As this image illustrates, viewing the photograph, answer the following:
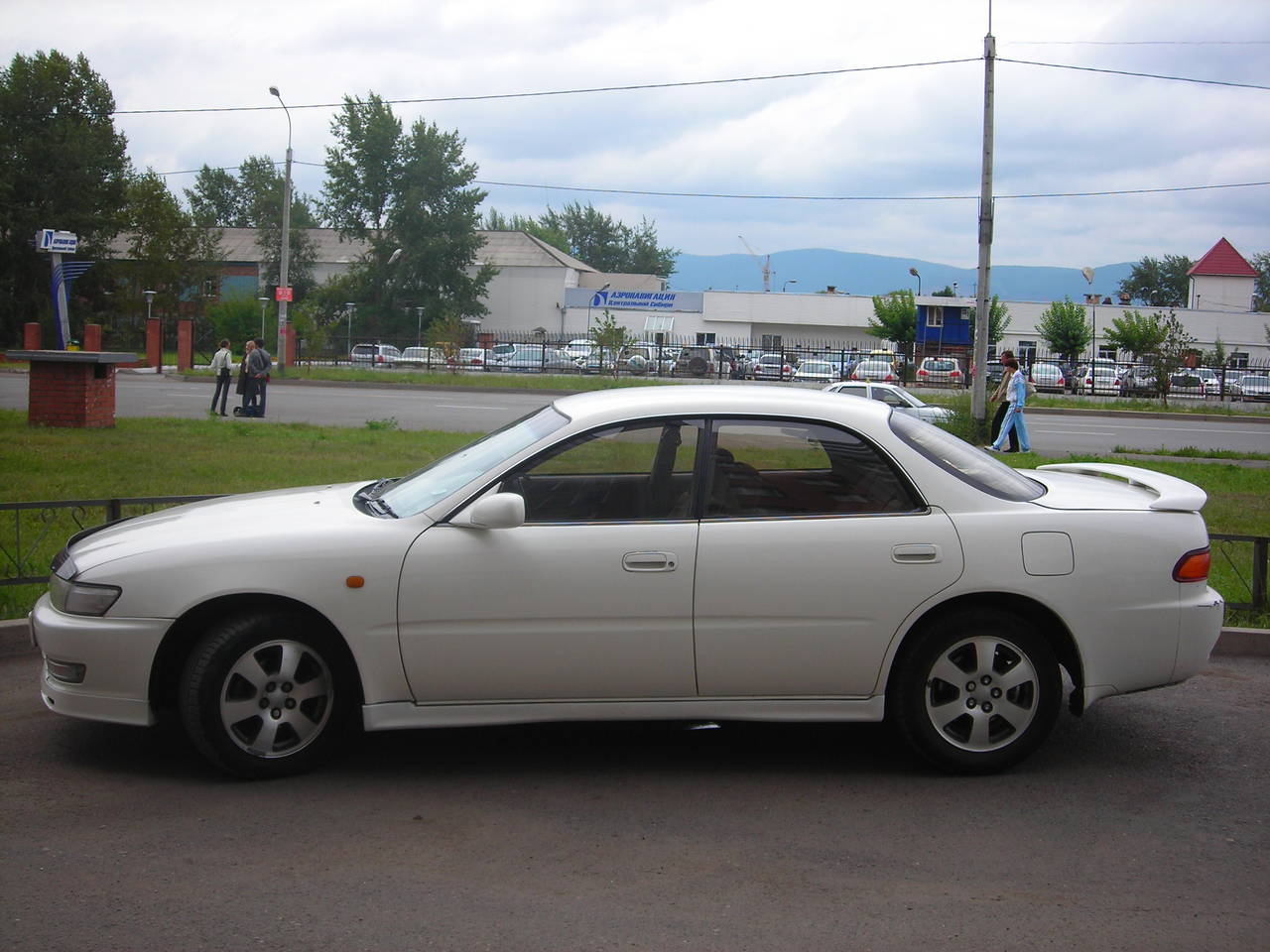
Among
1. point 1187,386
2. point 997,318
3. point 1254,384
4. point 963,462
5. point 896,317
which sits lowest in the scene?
point 963,462

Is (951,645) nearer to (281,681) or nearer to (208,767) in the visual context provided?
(281,681)

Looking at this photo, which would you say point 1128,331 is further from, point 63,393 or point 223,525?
point 223,525

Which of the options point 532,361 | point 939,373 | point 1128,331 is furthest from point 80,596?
point 1128,331

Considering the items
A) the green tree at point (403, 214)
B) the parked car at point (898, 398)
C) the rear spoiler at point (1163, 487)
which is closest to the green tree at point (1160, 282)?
the green tree at point (403, 214)

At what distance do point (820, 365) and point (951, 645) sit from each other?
4128cm

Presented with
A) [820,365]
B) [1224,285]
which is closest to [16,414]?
[820,365]

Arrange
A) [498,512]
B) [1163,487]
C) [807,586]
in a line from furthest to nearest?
1. [1163,487]
2. [807,586]
3. [498,512]

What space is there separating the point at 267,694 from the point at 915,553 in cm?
251

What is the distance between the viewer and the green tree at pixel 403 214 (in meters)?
75.8

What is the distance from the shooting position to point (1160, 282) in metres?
124

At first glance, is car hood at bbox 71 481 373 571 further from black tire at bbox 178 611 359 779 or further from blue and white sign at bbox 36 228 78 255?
blue and white sign at bbox 36 228 78 255

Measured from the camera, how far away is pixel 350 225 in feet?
258

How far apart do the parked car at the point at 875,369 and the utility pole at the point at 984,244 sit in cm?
1911

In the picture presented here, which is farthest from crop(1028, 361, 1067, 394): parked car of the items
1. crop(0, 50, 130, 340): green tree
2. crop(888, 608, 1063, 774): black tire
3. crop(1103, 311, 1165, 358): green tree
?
crop(0, 50, 130, 340): green tree
